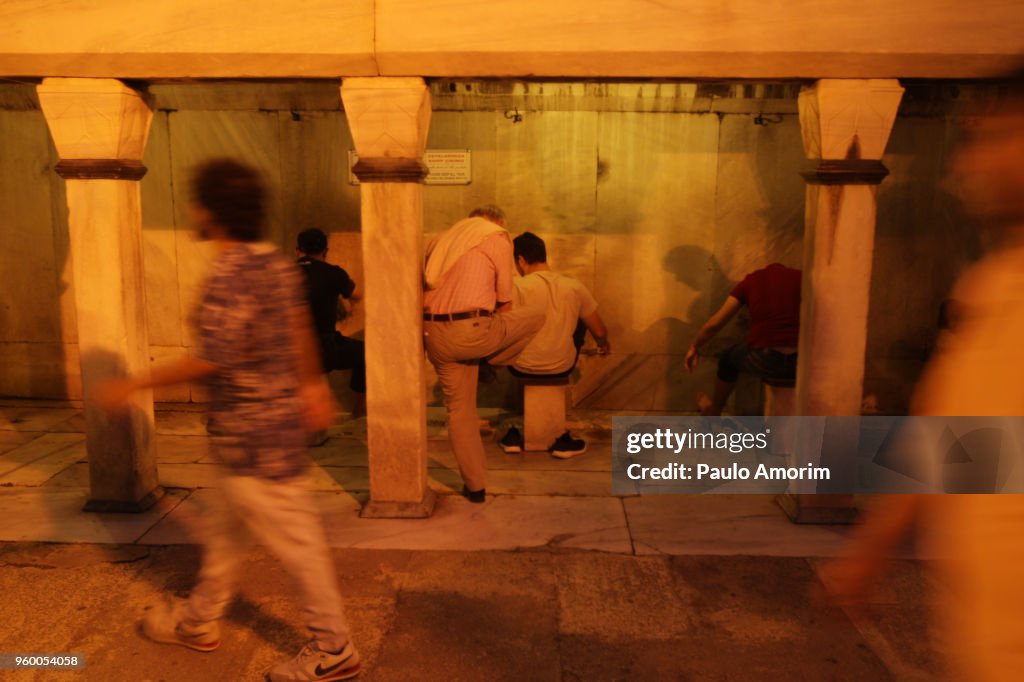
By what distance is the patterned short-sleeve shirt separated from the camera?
3119 millimetres

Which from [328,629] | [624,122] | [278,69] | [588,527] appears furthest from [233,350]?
[624,122]

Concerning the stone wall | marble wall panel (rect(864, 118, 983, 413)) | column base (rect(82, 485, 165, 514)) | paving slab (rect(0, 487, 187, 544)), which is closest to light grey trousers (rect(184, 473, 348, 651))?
paving slab (rect(0, 487, 187, 544))

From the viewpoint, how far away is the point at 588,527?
201 inches

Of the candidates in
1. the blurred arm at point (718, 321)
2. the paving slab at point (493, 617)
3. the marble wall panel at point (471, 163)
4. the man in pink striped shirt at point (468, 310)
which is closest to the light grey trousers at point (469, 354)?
the man in pink striped shirt at point (468, 310)

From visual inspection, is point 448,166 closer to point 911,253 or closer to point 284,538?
point 911,253

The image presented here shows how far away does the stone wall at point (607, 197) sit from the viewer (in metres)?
7.58

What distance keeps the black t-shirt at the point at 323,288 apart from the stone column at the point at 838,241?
11.2 feet

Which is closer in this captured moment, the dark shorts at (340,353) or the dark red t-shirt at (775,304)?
the dark red t-shirt at (775,304)

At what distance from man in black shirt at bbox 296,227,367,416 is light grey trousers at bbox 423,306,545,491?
1442 millimetres

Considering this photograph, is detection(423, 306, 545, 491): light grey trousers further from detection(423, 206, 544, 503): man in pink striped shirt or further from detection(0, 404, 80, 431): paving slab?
detection(0, 404, 80, 431): paving slab

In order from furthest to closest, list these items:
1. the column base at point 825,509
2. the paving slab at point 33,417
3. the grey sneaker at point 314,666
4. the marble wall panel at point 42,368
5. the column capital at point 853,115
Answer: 1. the marble wall panel at point 42,368
2. the paving slab at point 33,417
3. the column base at point 825,509
4. the column capital at point 853,115
5. the grey sneaker at point 314,666

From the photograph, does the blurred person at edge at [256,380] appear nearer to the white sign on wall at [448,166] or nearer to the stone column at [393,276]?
the stone column at [393,276]

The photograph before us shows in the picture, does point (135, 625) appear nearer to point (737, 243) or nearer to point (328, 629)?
point (328, 629)

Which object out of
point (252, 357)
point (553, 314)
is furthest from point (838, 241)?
point (252, 357)
